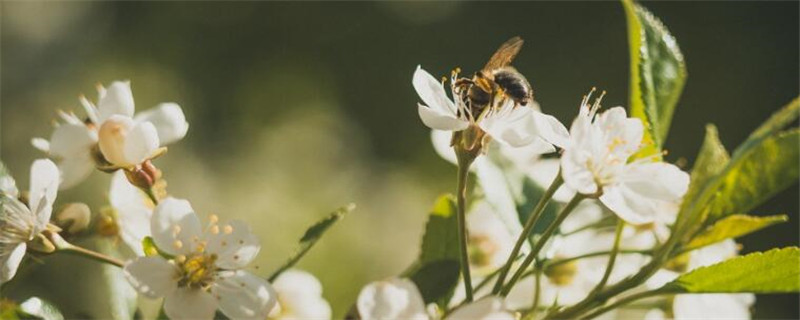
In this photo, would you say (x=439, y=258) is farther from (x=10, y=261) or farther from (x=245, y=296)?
(x=10, y=261)

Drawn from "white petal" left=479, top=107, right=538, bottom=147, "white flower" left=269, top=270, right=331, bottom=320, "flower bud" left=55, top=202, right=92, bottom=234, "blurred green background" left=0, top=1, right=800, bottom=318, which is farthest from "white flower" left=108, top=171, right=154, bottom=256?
"blurred green background" left=0, top=1, right=800, bottom=318

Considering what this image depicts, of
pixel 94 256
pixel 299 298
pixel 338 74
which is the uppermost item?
Result: pixel 94 256

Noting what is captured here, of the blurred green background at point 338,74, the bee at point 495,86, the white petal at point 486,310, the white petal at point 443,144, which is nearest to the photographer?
the white petal at point 486,310

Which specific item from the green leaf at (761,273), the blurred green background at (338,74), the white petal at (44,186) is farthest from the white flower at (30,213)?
the blurred green background at (338,74)

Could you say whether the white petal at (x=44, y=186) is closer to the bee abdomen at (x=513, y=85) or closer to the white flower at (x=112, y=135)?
the white flower at (x=112, y=135)

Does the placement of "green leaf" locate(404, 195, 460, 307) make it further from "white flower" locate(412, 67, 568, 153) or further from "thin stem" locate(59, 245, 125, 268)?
"thin stem" locate(59, 245, 125, 268)

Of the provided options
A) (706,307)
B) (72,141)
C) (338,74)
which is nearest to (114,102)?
(72,141)

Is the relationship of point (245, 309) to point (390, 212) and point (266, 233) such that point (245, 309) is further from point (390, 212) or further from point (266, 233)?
point (390, 212)

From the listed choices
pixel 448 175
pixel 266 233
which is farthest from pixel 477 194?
pixel 448 175
